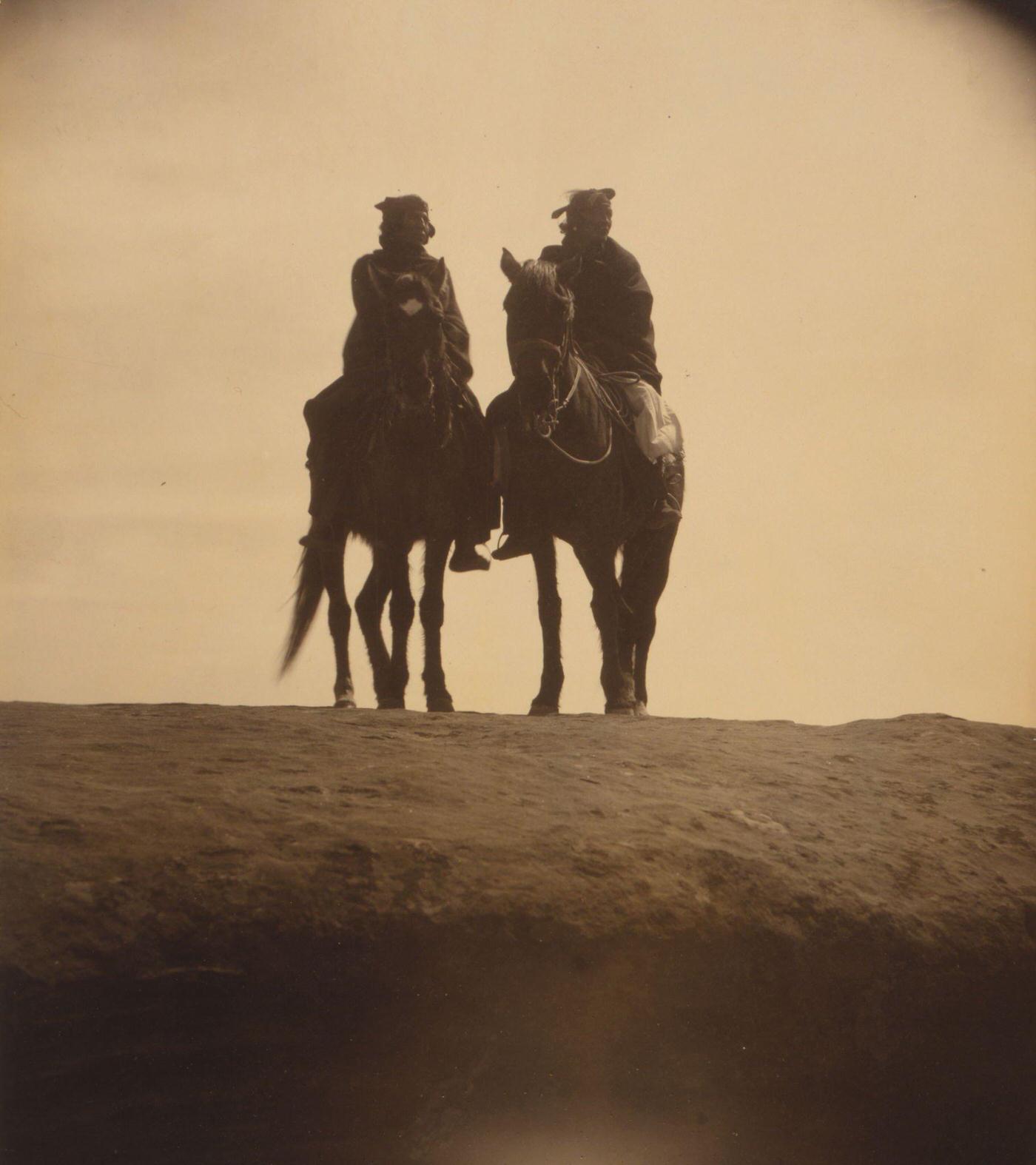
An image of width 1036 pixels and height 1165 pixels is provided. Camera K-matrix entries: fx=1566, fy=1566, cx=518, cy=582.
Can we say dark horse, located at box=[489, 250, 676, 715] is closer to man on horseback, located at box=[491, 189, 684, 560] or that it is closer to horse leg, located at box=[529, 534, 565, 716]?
horse leg, located at box=[529, 534, 565, 716]

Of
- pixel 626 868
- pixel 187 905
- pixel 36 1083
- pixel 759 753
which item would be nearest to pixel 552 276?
pixel 759 753

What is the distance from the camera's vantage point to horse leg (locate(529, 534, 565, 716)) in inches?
384

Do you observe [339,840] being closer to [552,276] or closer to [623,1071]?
[623,1071]

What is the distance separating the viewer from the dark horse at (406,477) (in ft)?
31.1

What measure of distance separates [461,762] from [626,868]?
3.71ft

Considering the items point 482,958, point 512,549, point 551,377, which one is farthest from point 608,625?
point 482,958

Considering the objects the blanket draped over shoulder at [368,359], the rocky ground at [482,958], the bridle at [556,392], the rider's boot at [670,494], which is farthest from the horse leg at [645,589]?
the rocky ground at [482,958]

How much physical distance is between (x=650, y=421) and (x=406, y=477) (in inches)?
65.3

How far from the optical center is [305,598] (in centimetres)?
1112

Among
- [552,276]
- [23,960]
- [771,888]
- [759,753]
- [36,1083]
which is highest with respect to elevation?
[552,276]

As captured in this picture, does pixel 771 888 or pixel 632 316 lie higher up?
pixel 632 316

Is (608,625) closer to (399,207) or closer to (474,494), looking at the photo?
(474,494)

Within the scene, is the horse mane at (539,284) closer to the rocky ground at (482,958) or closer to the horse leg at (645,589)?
the horse leg at (645,589)

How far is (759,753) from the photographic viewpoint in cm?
802
